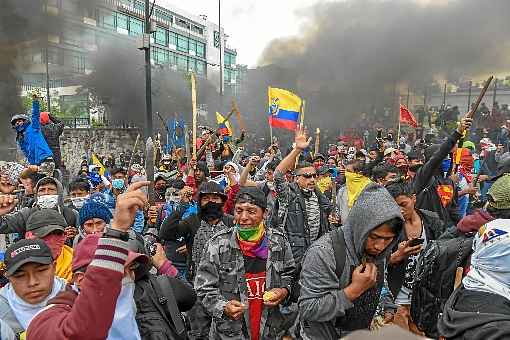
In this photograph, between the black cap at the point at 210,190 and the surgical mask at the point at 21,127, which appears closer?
the black cap at the point at 210,190

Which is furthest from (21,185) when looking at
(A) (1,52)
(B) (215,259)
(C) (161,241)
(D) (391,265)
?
(A) (1,52)

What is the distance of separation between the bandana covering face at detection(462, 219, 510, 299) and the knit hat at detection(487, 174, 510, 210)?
81 cm

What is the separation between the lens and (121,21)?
157ft

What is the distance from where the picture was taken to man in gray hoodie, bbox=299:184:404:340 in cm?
204

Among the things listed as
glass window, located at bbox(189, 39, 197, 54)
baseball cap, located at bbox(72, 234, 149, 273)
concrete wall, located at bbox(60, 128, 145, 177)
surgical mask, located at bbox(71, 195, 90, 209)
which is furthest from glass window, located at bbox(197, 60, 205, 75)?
baseball cap, located at bbox(72, 234, 149, 273)

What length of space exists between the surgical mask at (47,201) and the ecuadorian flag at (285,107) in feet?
14.5

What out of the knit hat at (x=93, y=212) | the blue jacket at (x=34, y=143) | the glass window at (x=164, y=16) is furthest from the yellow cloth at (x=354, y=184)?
the glass window at (x=164, y=16)

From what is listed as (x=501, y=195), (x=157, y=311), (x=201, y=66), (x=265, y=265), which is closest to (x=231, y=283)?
(x=265, y=265)

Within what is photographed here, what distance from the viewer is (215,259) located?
9.32ft

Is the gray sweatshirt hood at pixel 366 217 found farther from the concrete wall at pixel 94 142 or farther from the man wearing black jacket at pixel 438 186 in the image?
the concrete wall at pixel 94 142

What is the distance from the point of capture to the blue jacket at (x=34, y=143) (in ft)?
21.0

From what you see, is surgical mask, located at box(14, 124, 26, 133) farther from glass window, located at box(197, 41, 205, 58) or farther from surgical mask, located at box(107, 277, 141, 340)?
glass window, located at box(197, 41, 205, 58)

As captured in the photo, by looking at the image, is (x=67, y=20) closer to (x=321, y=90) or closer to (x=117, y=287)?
(x=321, y=90)

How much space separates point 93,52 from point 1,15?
52.6 ft
